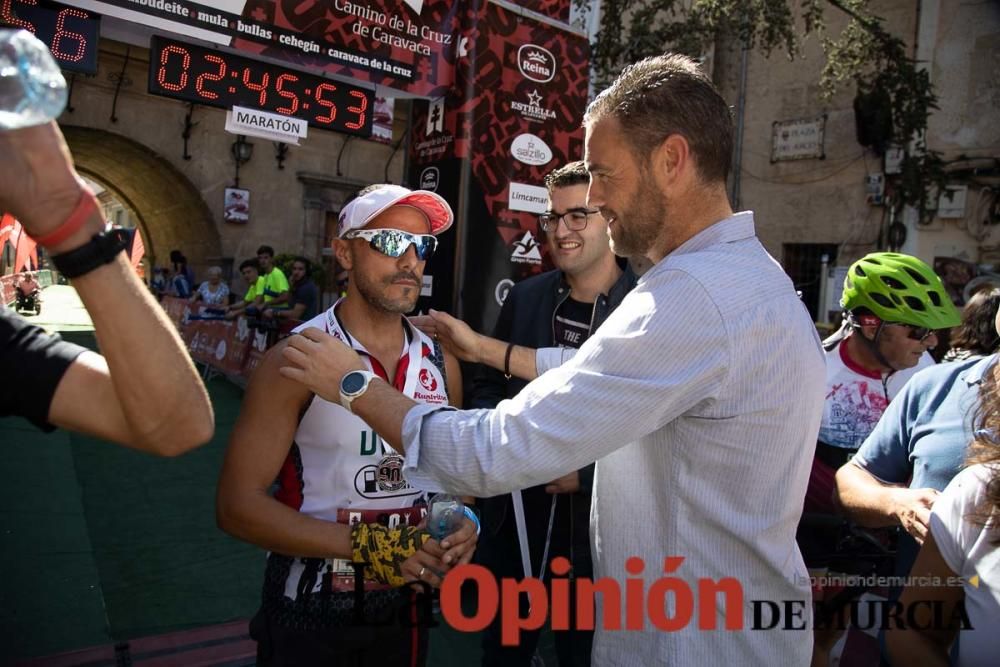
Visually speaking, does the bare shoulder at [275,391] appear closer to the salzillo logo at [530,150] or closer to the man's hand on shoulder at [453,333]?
the man's hand on shoulder at [453,333]

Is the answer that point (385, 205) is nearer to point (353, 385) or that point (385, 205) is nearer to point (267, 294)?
point (353, 385)

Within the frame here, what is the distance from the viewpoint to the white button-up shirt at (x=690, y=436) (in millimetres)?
1509

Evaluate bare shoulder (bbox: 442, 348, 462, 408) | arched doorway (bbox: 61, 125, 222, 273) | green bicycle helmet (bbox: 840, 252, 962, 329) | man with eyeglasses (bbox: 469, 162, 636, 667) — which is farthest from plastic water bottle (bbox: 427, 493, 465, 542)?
arched doorway (bbox: 61, 125, 222, 273)

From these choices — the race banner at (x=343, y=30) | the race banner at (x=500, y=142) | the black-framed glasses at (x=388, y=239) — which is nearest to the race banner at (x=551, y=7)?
the race banner at (x=500, y=142)

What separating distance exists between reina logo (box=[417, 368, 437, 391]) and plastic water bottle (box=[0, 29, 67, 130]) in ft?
4.88

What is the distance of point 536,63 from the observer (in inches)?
228

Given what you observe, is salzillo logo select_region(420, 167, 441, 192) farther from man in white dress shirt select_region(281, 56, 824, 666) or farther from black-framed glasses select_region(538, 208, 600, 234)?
man in white dress shirt select_region(281, 56, 824, 666)

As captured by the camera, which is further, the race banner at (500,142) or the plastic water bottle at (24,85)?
the race banner at (500,142)

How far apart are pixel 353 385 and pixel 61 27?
3.91 meters

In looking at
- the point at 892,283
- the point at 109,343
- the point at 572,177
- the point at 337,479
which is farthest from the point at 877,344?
the point at 109,343

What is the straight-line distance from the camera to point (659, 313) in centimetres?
151

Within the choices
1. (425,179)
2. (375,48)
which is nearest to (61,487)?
(425,179)

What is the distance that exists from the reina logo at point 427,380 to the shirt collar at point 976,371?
1.71m

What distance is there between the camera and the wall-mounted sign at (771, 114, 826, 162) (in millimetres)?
16422
